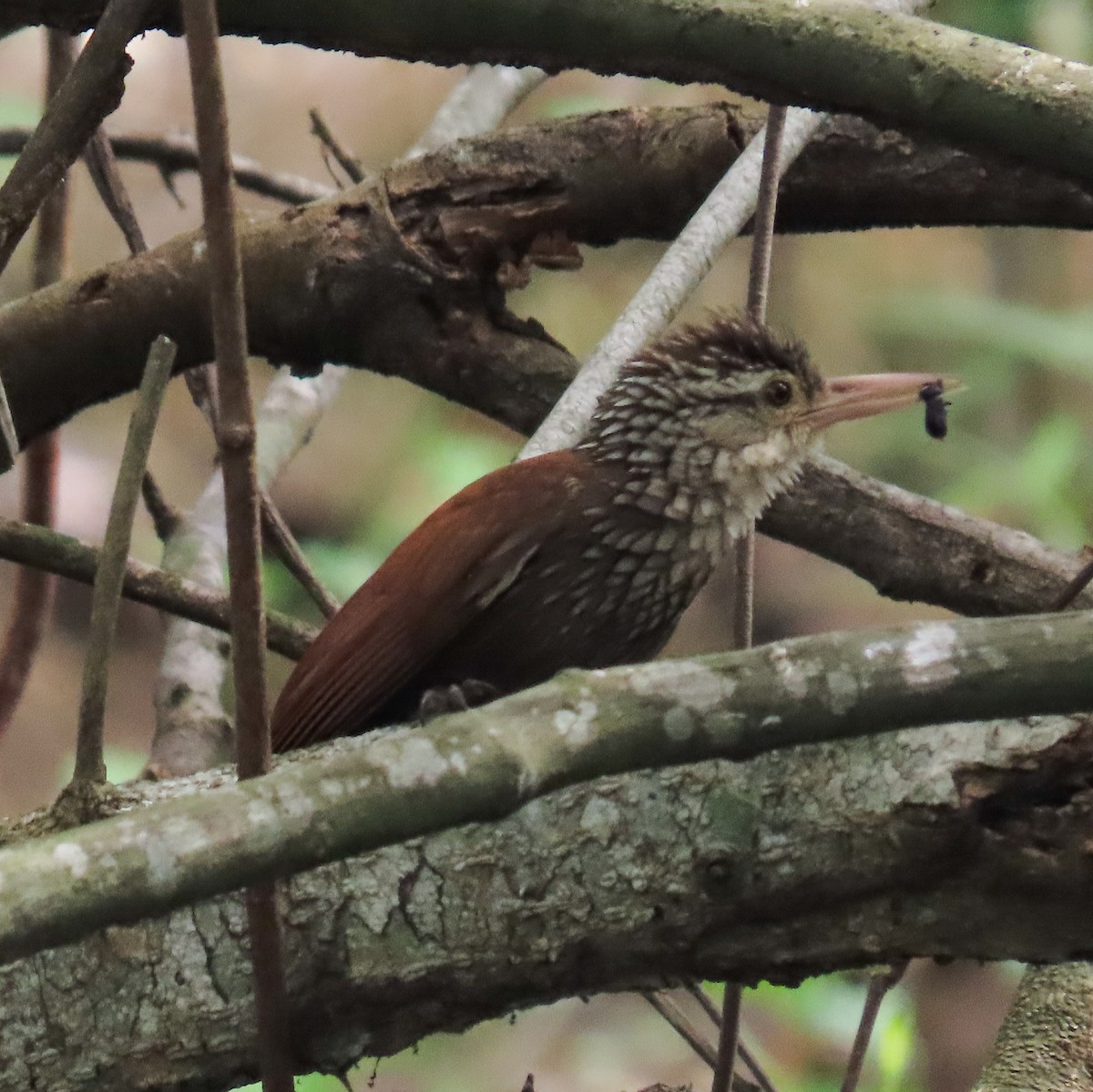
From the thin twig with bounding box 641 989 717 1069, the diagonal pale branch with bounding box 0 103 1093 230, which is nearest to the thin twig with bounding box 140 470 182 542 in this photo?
the diagonal pale branch with bounding box 0 103 1093 230

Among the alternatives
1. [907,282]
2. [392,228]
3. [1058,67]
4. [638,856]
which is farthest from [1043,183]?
[907,282]

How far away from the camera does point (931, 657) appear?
119 cm

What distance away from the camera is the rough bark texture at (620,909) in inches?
61.7

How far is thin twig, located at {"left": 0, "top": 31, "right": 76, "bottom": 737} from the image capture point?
3360 millimetres

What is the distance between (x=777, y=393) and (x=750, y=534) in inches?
9.2

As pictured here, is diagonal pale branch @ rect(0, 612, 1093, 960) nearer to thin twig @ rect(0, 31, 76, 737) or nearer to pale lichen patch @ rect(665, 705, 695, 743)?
pale lichen patch @ rect(665, 705, 695, 743)

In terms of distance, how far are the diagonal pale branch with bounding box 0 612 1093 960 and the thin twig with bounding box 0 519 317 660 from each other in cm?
122

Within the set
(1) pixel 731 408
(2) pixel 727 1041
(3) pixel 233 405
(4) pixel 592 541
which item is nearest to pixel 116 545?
(3) pixel 233 405

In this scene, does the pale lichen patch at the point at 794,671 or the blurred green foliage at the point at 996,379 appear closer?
the pale lichen patch at the point at 794,671

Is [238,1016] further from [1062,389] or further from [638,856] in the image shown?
[1062,389]

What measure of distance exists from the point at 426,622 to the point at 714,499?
0.50 metres

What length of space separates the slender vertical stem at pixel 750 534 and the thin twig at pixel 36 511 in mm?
1640

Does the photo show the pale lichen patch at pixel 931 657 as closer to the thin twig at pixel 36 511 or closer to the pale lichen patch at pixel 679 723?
the pale lichen patch at pixel 679 723

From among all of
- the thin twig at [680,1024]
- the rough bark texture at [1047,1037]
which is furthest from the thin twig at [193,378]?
the rough bark texture at [1047,1037]
